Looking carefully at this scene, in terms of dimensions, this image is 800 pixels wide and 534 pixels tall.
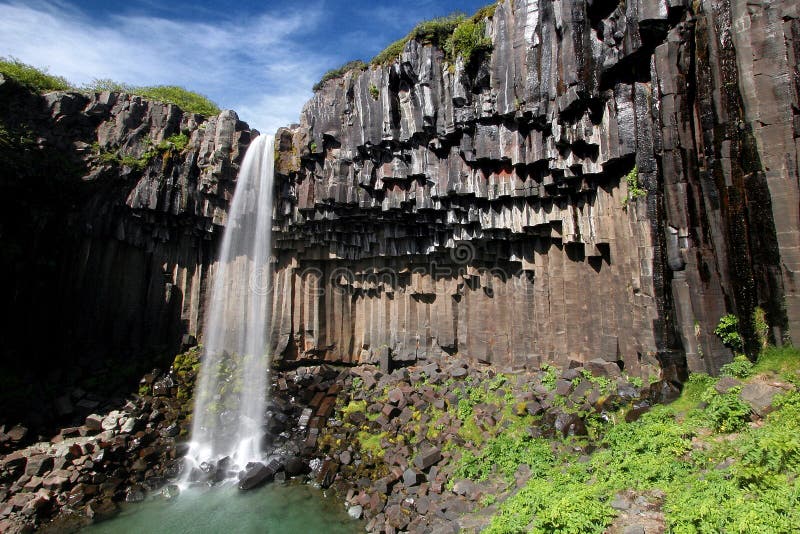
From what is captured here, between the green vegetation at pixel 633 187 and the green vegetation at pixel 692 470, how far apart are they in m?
3.99

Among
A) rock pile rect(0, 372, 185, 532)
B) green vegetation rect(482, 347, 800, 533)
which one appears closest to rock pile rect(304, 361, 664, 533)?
green vegetation rect(482, 347, 800, 533)

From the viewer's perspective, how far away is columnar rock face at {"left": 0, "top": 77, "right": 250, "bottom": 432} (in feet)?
54.7

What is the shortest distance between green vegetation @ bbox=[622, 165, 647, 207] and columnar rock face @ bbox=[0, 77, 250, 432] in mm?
14488

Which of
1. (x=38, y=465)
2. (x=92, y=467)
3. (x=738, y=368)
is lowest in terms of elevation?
(x=92, y=467)

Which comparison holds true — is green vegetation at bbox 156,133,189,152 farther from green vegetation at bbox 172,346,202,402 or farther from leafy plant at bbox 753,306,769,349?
leafy plant at bbox 753,306,769,349

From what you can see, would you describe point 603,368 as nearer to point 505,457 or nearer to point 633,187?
point 505,457

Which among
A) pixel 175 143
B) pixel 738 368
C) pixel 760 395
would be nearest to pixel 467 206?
pixel 738 368

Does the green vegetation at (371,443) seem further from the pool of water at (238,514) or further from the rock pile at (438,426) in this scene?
the pool of water at (238,514)

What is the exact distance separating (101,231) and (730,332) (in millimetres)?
21255

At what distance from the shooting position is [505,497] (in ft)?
31.4

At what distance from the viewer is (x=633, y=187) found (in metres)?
10.6

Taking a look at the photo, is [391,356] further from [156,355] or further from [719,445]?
[719,445]

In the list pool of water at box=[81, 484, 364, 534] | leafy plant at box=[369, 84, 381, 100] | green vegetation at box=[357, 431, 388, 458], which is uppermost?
leafy plant at box=[369, 84, 381, 100]

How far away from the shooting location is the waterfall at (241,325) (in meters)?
16.8
